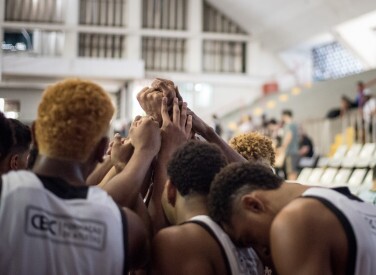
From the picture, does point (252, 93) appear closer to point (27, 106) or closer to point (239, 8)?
point (239, 8)

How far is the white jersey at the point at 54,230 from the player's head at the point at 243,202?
1.32 ft

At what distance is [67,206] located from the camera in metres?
1.99

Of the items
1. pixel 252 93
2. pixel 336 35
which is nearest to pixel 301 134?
pixel 336 35

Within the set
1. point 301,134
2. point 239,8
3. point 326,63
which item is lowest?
point 301,134

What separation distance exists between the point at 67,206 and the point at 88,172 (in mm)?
194

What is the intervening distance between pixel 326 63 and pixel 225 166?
21.3 metres

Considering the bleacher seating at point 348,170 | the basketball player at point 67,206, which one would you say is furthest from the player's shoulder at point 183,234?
the bleacher seating at point 348,170

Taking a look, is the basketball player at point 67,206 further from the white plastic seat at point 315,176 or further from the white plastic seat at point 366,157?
the white plastic seat at point 315,176

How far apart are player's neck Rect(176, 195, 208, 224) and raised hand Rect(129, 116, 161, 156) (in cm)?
28

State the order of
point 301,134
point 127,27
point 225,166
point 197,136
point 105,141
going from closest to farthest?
point 105,141 → point 225,166 → point 197,136 → point 301,134 → point 127,27

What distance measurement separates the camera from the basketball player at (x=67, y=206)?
194 centimetres

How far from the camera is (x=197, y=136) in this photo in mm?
3146

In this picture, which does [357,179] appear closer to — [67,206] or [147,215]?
[147,215]

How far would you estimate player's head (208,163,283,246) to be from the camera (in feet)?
7.35
